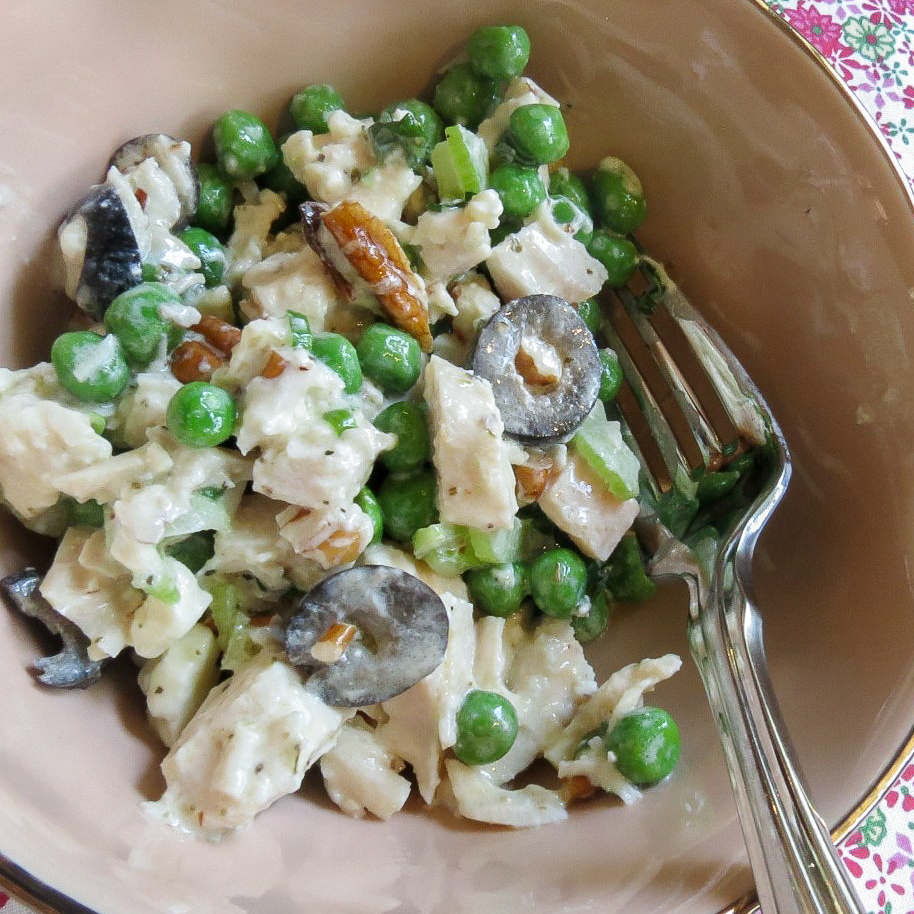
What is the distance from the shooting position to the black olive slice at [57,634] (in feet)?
5.97

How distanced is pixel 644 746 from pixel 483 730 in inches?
14.4

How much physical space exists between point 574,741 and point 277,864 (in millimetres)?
766

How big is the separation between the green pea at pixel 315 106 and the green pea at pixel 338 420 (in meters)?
0.90

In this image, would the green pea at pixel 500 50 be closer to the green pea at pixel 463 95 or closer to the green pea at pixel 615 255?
the green pea at pixel 463 95

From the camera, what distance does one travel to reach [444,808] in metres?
2.06

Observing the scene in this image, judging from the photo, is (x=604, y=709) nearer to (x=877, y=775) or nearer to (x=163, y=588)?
(x=877, y=775)

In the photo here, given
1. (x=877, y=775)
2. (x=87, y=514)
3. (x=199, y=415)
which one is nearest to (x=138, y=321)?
(x=199, y=415)

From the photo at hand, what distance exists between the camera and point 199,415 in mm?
1858

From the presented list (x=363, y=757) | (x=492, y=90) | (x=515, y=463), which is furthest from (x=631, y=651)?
(x=492, y=90)

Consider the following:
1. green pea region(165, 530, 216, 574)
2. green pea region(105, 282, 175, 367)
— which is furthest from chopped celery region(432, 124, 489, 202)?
green pea region(165, 530, 216, 574)

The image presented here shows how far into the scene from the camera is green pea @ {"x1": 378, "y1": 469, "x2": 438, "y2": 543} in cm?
216

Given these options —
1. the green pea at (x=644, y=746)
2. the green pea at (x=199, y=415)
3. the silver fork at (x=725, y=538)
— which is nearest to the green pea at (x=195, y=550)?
the green pea at (x=199, y=415)

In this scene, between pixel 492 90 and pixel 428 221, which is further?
pixel 492 90

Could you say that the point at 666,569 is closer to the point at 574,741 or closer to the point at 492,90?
the point at 574,741
